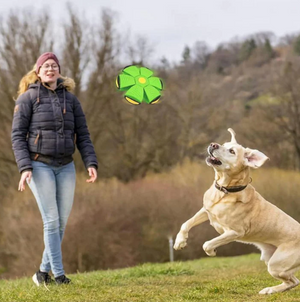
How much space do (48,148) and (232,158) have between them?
1.90 meters

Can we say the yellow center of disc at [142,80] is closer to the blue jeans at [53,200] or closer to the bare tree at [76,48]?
the blue jeans at [53,200]

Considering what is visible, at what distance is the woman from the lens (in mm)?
5391

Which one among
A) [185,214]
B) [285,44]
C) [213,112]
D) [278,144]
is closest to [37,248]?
[185,214]

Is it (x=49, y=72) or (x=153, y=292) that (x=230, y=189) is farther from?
(x=49, y=72)

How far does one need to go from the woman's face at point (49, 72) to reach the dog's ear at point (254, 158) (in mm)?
2180

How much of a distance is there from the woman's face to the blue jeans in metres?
0.89

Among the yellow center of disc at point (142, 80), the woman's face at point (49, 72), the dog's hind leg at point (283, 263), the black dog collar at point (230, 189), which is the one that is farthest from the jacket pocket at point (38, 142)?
the dog's hind leg at point (283, 263)

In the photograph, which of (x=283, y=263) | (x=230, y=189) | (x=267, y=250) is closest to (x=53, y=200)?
(x=230, y=189)

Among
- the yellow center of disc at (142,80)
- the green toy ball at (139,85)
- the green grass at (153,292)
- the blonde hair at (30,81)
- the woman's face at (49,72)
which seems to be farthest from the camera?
the yellow center of disc at (142,80)

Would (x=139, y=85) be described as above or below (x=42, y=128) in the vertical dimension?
above

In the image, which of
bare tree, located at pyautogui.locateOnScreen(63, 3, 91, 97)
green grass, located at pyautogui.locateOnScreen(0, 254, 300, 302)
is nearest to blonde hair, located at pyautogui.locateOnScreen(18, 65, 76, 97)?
green grass, located at pyautogui.locateOnScreen(0, 254, 300, 302)

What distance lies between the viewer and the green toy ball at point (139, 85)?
5938 millimetres

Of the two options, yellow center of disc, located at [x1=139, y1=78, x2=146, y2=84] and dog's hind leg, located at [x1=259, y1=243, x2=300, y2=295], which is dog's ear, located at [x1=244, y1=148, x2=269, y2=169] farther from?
yellow center of disc, located at [x1=139, y1=78, x2=146, y2=84]

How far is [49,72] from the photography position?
18.2 ft
